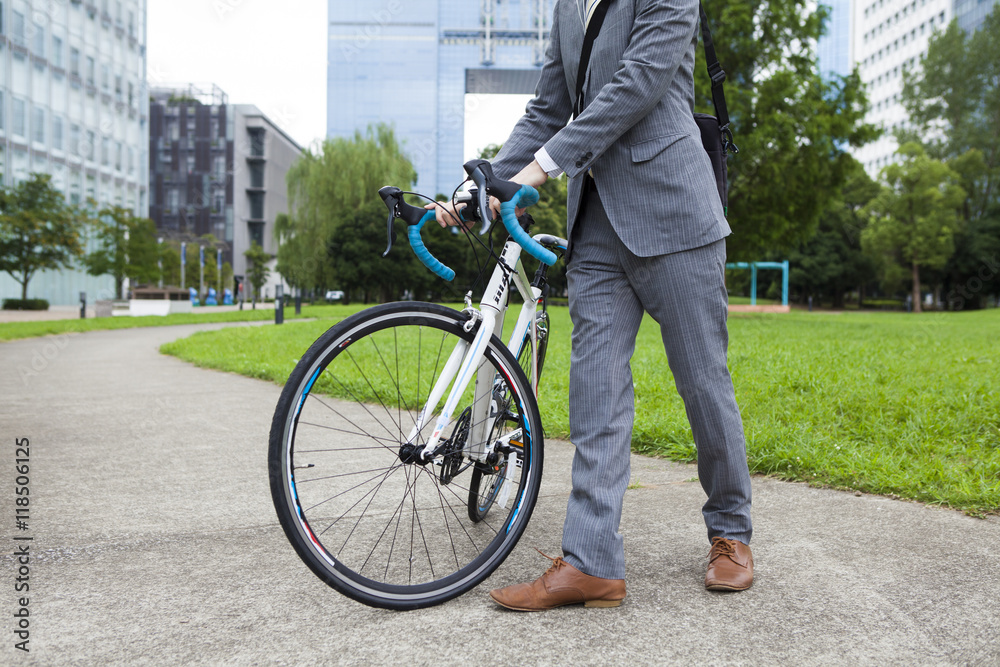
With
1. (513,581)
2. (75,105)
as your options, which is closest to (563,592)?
(513,581)

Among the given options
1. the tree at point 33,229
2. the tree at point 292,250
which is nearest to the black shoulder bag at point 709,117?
the tree at point 33,229

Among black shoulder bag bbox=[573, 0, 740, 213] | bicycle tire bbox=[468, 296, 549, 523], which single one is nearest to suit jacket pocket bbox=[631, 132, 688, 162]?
black shoulder bag bbox=[573, 0, 740, 213]

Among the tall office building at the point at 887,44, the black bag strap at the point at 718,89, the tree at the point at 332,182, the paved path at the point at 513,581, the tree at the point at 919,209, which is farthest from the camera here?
the tall office building at the point at 887,44

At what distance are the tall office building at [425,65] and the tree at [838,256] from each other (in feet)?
74.5

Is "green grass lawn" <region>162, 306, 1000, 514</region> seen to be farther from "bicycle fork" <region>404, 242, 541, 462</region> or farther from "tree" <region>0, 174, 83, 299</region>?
"tree" <region>0, 174, 83, 299</region>

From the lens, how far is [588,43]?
2.00m

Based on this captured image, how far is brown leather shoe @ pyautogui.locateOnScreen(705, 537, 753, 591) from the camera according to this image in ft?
6.33

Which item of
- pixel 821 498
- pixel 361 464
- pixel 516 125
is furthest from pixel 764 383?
pixel 516 125

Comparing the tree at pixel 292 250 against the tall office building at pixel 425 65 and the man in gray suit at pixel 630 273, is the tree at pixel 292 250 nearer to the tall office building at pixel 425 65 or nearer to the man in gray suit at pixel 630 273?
the tall office building at pixel 425 65

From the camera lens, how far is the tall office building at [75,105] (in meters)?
35.8

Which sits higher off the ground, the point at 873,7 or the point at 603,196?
the point at 873,7

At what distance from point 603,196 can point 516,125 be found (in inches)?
17.6

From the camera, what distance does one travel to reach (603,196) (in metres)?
1.96

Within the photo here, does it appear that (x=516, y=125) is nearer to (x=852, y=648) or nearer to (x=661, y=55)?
(x=661, y=55)
